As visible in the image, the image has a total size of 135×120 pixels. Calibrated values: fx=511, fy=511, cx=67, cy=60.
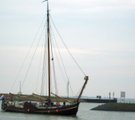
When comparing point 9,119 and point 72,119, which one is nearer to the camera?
point 9,119

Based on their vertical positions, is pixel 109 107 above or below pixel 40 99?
below

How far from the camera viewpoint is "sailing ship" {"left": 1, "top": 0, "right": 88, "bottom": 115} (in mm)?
88062

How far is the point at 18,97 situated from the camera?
312 feet

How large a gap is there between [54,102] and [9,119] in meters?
20.6

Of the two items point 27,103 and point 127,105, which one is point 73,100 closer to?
point 27,103

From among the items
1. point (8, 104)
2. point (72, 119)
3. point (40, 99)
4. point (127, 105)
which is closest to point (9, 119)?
point (72, 119)

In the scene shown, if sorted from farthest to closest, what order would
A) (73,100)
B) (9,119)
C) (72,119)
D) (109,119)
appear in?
(73,100)
(109,119)
(72,119)
(9,119)

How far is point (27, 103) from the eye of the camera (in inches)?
3649

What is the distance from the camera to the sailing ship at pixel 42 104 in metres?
88.1

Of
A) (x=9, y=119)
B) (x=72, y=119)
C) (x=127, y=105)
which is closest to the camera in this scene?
(x=9, y=119)

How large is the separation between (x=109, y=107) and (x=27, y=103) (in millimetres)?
31733

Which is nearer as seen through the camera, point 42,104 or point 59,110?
point 59,110

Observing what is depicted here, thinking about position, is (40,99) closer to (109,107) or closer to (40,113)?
(40,113)

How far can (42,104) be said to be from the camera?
91.6 meters
